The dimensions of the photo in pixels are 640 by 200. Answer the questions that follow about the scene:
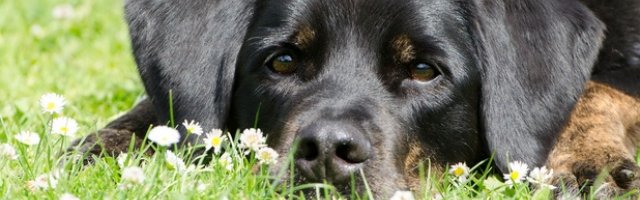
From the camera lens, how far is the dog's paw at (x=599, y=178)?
4.43 m

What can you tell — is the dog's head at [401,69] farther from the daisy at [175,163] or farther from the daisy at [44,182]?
the daisy at [44,182]

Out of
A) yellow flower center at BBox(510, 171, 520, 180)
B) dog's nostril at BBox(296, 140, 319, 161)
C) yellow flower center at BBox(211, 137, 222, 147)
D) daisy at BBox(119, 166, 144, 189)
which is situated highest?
daisy at BBox(119, 166, 144, 189)

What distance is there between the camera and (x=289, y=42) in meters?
4.82

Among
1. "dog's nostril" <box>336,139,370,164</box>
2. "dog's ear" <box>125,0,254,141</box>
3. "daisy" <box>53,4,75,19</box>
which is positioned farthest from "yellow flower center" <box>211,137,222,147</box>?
"daisy" <box>53,4,75,19</box>

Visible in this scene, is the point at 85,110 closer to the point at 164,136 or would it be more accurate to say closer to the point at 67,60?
the point at 67,60

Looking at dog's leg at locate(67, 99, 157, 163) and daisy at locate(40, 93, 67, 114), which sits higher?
daisy at locate(40, 93, 67, 114)

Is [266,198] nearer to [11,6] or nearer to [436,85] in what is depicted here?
[436,85]

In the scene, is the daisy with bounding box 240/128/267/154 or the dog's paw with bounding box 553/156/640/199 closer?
the daisy with bounding box 240/128/267/154

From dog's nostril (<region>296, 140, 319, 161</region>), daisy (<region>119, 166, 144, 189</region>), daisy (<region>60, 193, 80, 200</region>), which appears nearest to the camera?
daisy (<region>60, 193, 80, 200</region>)

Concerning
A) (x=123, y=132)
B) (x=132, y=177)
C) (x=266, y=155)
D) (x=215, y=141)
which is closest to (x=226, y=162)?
(x=215, y=141)

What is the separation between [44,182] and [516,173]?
1.73m

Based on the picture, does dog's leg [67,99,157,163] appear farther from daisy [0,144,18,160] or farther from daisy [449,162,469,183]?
daisy [449,162,469,183]

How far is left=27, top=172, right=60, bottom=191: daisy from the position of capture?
395 cm

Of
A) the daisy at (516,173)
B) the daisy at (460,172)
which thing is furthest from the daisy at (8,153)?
the daisy at (516,173)
